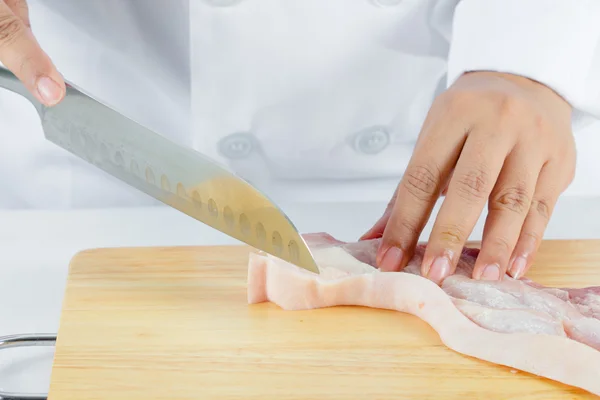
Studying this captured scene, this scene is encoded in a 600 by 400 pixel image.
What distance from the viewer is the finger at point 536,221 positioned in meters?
1.73

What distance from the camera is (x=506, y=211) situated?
1705mm

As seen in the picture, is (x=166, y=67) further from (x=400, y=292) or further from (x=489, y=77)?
(x=400, y=292)

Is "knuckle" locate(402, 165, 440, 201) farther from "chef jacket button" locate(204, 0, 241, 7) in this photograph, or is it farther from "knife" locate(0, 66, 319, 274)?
"chef jacket button" locate(204, 0, 241, 7)

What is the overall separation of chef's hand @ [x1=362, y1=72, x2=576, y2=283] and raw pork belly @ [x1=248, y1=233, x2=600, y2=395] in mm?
58

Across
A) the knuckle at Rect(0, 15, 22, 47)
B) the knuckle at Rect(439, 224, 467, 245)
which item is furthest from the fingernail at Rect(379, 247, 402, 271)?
the knuckle at Rect(0, 15, 22, 47)

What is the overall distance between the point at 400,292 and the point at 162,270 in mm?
561

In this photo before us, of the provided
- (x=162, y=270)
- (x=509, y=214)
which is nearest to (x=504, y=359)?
(x=509, y=214)

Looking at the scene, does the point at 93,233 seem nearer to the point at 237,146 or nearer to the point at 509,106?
the point at 237,146

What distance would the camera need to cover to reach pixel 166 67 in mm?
2254

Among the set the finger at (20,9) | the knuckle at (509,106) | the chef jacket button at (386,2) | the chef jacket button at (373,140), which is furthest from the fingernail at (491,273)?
the finger at (20,9)

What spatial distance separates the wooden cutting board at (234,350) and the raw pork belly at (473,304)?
27mm

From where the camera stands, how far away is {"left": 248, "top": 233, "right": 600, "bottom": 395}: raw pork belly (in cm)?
141

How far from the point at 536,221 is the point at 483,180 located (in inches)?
7.4

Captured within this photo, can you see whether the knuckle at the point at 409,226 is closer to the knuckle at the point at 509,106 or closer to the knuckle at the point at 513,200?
the knuckle at the point at 513,200
